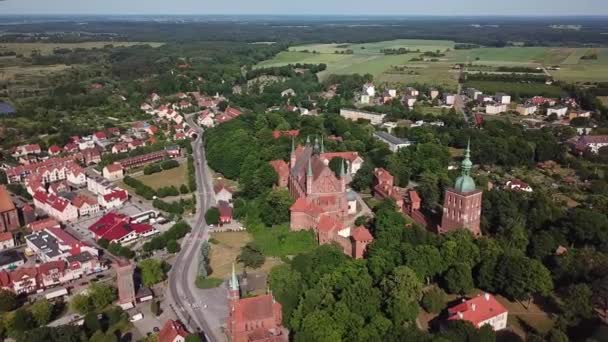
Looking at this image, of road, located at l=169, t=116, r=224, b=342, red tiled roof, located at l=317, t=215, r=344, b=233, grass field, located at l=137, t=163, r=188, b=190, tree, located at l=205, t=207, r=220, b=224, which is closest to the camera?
road, located at l=169, t=116, r=224, b=342

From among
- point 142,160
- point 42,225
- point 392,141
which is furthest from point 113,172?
point 392,141

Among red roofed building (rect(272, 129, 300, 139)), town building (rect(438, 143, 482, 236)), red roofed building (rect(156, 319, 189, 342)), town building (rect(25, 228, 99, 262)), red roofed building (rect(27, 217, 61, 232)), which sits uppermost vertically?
town building (rect(438, 143, 482, 236))

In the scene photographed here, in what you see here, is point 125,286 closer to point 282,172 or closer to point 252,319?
point 252,319

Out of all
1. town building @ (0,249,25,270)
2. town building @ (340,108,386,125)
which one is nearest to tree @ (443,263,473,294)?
town building @ (0,249,25,270)

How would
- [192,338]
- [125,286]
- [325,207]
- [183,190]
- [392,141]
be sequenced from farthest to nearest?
1. [392,141]
2. [183,190]
3. [325,207]
4. [125,286]
5. [192,338]

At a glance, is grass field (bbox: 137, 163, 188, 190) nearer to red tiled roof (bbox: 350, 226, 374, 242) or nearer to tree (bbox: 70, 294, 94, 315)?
tree (bbox: 70, 294, 94, 315)

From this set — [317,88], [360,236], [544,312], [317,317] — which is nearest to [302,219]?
[360,236]

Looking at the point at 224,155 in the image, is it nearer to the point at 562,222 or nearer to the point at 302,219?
the point at 302,219

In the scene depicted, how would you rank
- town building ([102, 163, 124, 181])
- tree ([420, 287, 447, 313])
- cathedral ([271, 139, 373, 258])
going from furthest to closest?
town building ([102, 163, 124, 181]), cathedral ([271, 139, 373, 258]), tree ([420, 287, 447, 313])
